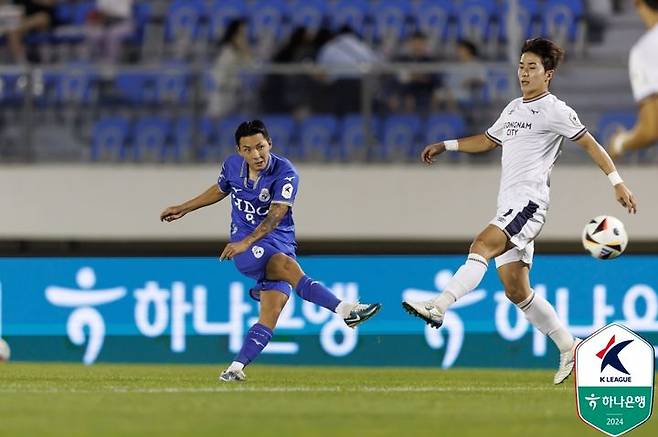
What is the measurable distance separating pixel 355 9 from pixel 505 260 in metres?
8.61

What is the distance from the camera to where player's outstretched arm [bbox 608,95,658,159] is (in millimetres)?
8602

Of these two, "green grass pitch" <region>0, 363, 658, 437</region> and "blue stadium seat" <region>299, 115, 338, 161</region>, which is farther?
"blue stadium seat" <region>299, 115, 338, 161</region>

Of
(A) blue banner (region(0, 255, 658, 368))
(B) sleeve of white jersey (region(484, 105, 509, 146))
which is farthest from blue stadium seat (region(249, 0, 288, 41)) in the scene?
(B) sleeve of white jersey (region(484, 105, 509, 146))

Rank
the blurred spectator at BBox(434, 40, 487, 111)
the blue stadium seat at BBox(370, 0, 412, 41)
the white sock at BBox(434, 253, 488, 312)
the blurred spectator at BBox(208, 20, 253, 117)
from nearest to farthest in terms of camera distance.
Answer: the white sock at BBox(434, 253, 488, 312), the blurred spectator at BBox(434, 40, 487, 111), the blurred spectator at BBox(208, 20, 253, 117), the blue stadium seat at BBox(370, 0, 412, 41)

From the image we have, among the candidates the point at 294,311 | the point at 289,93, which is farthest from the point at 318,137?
the point at 294,311

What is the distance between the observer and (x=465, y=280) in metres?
10.2

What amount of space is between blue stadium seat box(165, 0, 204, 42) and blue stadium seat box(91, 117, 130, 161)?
2328mm

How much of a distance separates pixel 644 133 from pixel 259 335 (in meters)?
3.23

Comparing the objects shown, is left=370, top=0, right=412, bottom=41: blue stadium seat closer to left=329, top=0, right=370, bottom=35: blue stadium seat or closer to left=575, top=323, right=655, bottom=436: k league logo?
left=329, top=0, right=370, bottom=35: blue stadium seat

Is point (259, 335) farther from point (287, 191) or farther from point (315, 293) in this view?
point (287, 191)

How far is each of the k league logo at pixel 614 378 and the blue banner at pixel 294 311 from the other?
798cm

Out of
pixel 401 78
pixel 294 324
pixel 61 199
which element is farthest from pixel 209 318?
pixel 401 78

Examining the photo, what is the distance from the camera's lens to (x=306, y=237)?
17.2 metres

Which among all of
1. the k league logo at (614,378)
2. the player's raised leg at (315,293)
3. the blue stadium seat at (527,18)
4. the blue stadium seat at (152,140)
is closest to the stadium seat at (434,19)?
the blue stadium seat at (527,18)
